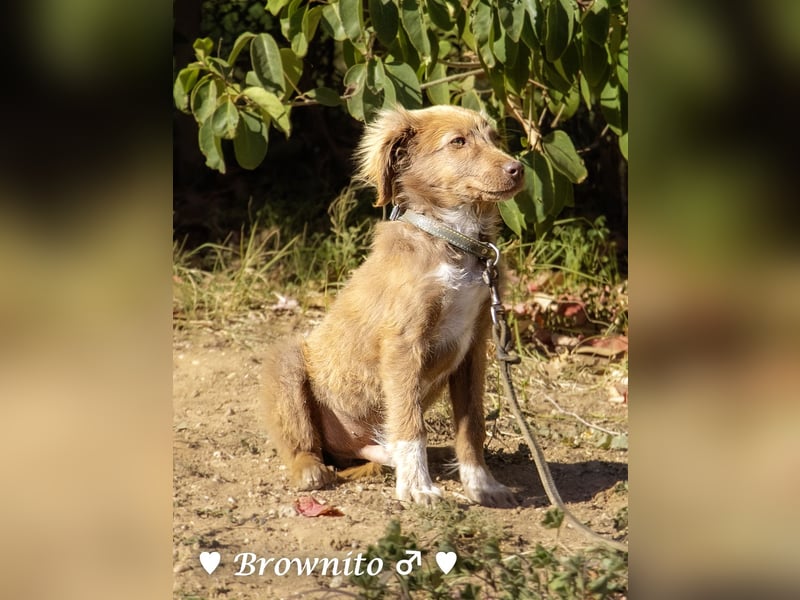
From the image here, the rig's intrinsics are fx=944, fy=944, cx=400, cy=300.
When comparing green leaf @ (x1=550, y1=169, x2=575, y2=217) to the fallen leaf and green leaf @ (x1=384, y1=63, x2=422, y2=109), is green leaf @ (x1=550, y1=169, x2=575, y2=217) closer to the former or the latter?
green leaf @ (x1=384, y1=63, x2=422, y2=109)

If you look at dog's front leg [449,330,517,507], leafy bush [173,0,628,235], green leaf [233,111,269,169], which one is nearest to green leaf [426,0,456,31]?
leafy bush [173,0,628,235]

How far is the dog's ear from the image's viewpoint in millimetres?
3967

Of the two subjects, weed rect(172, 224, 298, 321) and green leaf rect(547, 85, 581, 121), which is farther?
weed rect(172, 224, 298, 321)

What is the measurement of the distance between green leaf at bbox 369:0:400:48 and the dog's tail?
1915 millimetres

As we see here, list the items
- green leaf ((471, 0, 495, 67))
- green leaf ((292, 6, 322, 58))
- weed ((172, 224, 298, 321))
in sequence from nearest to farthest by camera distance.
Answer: green leaf ((471, 0, 495, 67)), green leaf ((292, 6, 322, 58)), weed ((172, 224, 298, 321))

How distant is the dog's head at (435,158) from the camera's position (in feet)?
12.8

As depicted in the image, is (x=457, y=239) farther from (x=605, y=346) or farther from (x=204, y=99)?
(x=605, y=346)

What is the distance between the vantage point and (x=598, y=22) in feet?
14.0
